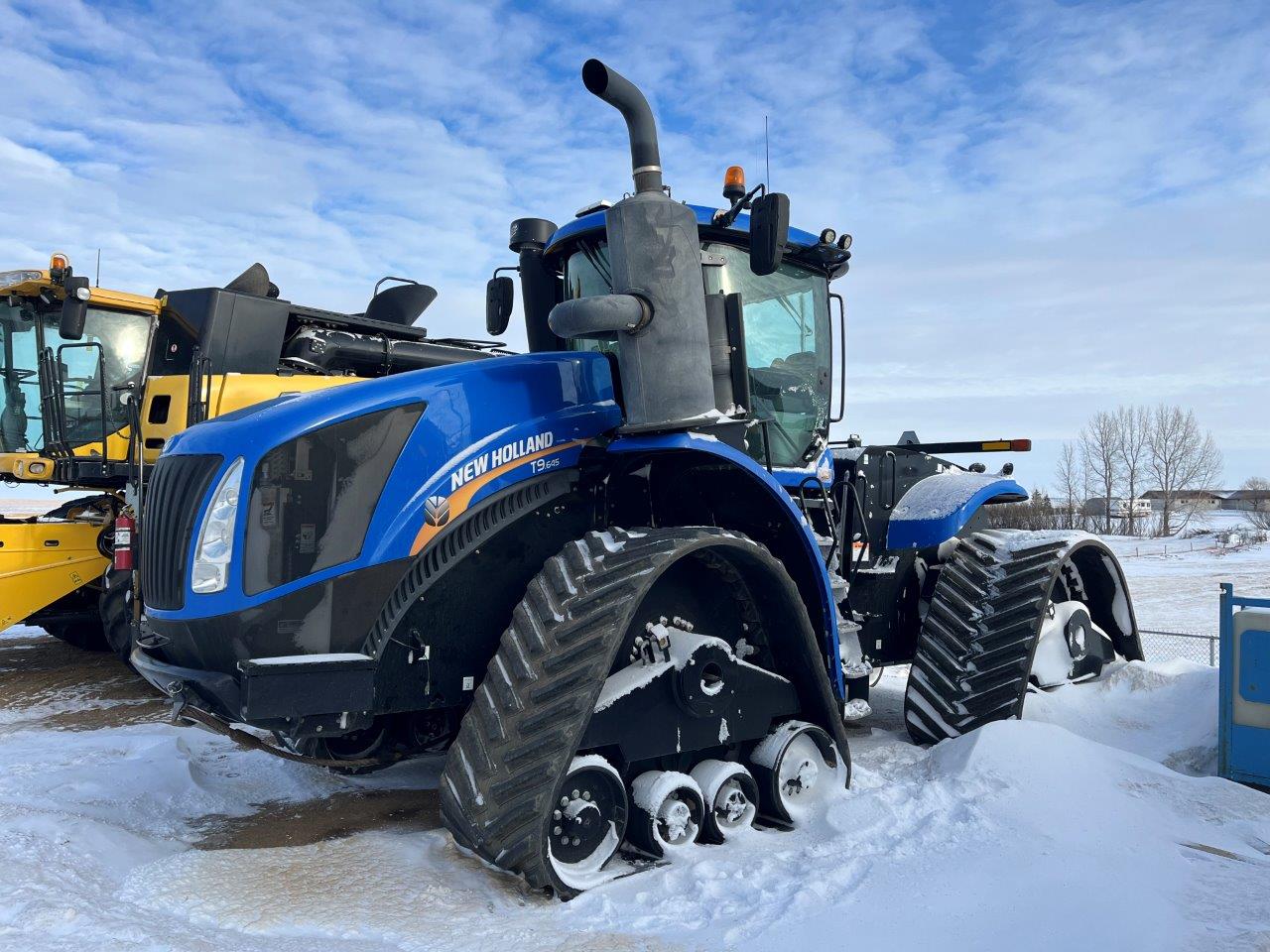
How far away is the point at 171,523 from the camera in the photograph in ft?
12.1

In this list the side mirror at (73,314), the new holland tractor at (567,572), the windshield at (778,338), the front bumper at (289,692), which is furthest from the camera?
the side mirror at (73,314)

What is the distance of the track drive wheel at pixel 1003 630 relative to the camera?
5.39 m

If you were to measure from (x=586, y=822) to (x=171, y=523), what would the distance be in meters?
1.91

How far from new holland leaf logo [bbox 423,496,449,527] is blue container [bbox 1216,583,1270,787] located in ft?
12.8

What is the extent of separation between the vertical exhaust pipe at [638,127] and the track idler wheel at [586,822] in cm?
234

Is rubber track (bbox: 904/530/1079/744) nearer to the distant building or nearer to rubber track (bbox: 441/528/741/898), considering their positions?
rubber track (bbox: 441/528/741/898)

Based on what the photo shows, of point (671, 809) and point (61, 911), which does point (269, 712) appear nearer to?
point (61, 911)

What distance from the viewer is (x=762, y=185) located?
4469 millimetres

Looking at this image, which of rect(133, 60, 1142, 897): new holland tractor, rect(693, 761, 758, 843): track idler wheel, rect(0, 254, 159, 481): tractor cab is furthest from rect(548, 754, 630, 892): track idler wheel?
rect(0, 254, 159, 481): tractor cab

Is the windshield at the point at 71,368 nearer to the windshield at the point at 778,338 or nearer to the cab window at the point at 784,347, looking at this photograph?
the windshield at the point at 778,338

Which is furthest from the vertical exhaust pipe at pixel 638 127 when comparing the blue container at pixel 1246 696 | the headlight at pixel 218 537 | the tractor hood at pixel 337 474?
the blue container at pixel 1246 696

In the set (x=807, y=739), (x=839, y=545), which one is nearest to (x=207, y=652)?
(x=807, y=739)

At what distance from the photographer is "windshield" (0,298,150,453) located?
9.94 meters

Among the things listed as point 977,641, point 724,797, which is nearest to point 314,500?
point 724,797
